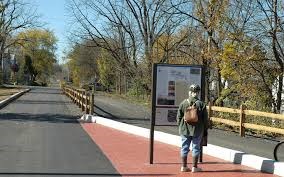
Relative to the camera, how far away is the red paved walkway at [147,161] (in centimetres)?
1034

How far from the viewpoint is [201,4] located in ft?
86.9

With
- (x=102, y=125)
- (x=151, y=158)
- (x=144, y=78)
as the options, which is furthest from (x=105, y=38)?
(x=151, y=158)

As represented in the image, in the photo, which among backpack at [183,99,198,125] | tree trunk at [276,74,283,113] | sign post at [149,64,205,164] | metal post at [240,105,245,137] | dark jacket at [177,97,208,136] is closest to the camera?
backpack at [183,99,198,125]

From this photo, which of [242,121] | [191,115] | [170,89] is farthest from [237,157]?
[242,121]

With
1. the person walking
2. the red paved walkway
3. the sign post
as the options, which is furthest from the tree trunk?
the person walking

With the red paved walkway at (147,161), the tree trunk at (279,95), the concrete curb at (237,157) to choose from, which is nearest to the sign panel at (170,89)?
the red paved walkway at (147,161)

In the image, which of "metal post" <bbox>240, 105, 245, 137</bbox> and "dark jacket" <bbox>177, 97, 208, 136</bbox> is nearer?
Result: "dark jacket" <bbox>177, 97, 208, 136</bbox>

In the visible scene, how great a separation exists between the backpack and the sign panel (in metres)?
1.35

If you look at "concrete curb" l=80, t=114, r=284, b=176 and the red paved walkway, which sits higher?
"concrete curb" l=80, t=114, r=284, b=176

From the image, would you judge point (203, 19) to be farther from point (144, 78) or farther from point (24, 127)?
point (144, 78)

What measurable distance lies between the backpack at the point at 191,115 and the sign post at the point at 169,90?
4.40ft

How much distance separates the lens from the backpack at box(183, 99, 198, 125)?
33.3 ft

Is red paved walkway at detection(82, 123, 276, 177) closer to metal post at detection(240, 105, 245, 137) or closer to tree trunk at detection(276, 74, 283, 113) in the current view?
metal post at detection(240, 105, 245, 137)

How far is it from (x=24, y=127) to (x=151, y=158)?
1012 cm
